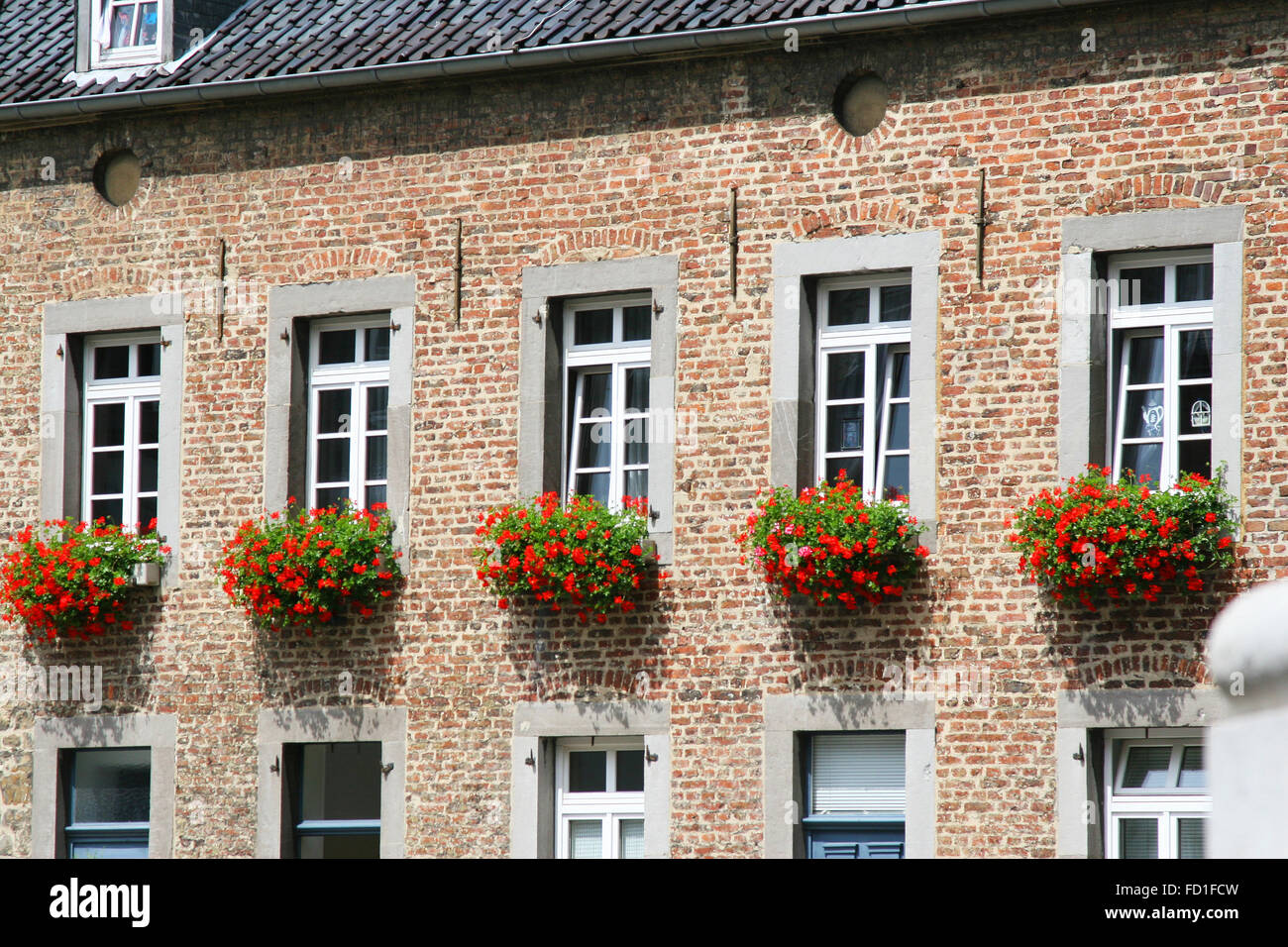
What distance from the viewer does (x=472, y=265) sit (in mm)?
13852

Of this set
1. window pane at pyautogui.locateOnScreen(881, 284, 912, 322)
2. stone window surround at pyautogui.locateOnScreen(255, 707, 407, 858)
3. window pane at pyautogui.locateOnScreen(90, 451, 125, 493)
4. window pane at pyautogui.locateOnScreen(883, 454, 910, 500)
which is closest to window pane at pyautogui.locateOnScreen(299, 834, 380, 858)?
stone window surround at pyautogui.locateOnScreen(255, 707, 407, 858)

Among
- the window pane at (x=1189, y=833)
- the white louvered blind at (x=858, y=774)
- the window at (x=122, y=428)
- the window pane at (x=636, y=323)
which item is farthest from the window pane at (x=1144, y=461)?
the window at (x=122, y=428)

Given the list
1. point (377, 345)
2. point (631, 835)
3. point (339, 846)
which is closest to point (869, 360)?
point (631, 835)

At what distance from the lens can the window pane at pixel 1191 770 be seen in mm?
12000

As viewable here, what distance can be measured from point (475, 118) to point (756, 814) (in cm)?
477

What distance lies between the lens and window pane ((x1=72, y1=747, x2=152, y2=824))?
14.5 m

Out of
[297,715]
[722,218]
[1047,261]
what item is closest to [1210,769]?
[1047,261]

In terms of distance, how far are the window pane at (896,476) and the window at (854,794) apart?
141 centimetres

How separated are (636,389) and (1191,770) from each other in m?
4.03

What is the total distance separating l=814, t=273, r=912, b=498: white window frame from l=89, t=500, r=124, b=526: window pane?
16.6ft

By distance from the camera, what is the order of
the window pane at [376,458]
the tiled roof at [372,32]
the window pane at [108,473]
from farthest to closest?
the window pane at [108,473] < the window pane at [376,458] < the tiled roof at [372,32]

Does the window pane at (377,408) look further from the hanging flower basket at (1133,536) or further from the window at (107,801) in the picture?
the hanging flower basket at (1133,536)

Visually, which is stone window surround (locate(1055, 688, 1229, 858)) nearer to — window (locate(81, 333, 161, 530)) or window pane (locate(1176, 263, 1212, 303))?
window pane (locate(1176, 263, 1212, 303))
